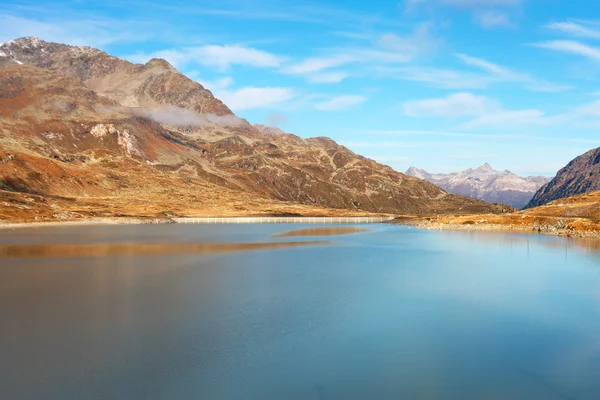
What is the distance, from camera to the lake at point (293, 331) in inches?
957

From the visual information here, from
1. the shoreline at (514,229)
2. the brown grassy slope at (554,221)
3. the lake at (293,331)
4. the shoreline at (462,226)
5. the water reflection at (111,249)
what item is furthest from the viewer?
the brown grassy slope at (554,221)

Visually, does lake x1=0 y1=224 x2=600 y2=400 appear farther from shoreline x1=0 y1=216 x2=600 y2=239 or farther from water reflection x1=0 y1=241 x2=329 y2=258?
shoreline x1=0 y1=216 x2=600 y2=239

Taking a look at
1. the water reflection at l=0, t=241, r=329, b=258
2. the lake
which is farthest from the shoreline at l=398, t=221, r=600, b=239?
the water reflection at l=0, t=241, r=329, b=258

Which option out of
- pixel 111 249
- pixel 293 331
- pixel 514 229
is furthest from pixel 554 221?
pixel 293 331

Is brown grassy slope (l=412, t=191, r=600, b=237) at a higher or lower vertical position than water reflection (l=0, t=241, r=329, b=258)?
higher

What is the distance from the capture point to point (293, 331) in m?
34.1

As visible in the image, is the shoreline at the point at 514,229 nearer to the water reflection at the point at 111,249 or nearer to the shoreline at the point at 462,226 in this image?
the shoreline at the point at 462,226

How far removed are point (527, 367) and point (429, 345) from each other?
6.07m

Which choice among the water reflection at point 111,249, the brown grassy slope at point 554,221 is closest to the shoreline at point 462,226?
the brown grassy slope at point 554,221

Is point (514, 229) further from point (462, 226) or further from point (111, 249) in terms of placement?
point (111, 249)

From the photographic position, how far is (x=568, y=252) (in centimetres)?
8900

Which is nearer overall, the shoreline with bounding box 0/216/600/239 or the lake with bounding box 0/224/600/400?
the lake with bounding box 0/224/600/400

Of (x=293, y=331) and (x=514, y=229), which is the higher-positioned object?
(x=514, y=229)

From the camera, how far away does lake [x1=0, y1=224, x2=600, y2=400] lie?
957 inches
